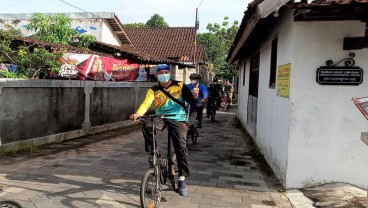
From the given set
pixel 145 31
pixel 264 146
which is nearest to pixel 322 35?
pixel 264 146

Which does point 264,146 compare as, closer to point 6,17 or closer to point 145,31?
point 6,17

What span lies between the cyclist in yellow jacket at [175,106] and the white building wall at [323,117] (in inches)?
66.3

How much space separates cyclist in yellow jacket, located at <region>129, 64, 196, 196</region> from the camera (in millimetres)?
4406

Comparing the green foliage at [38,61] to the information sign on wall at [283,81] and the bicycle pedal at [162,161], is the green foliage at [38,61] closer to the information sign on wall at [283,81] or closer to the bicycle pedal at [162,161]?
the bicycle pedal at [162,161]

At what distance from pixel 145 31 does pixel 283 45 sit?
2568 cm

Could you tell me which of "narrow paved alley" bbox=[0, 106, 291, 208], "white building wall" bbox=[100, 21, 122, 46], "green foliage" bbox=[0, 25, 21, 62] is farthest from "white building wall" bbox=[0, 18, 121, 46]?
"narrow paved alley" bbox=[0, 106, 291, 208]

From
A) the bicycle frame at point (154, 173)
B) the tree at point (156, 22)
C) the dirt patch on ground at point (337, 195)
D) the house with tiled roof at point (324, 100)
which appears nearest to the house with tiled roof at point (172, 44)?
the house with tiled roof at point (324, 100)

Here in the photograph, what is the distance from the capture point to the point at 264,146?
7.46m

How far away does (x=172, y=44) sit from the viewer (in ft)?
90.2

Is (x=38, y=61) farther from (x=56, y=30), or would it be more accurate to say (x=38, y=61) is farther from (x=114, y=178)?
(x=56, y=30)

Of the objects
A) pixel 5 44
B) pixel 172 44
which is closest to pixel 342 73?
pixel 5 44

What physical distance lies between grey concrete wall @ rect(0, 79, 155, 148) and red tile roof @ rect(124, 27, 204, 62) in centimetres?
1452

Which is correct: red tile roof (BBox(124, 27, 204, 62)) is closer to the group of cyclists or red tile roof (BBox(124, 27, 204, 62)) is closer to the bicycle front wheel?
the group of cyclists

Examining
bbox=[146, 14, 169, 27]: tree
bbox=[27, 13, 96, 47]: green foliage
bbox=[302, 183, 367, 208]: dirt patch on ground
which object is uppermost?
bbox=[146, 14, 169, 27]: tree
